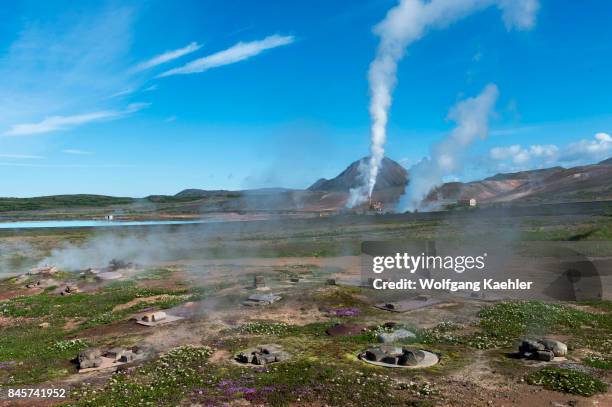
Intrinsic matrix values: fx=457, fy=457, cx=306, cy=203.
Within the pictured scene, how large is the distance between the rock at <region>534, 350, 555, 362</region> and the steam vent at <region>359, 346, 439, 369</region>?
3780mm

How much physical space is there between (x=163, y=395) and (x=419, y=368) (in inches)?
361

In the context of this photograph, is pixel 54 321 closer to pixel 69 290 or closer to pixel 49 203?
pixel 69 290

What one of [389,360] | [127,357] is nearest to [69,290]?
[127,357]

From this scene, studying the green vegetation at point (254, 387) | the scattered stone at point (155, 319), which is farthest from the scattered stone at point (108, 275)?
the green vegetation at point (254, 387)

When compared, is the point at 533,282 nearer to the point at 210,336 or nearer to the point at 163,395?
the point at 210,336

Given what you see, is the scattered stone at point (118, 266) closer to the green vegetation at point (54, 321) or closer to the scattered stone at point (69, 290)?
the green vegetation at point (54, 321)

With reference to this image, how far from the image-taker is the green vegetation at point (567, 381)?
48.1 feet

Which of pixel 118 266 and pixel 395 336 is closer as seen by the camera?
pixel 395 336

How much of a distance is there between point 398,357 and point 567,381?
5727 mm

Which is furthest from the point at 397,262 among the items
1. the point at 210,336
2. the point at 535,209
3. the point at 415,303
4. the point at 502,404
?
the point at 535,209

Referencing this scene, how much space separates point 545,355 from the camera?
17438 millimetres

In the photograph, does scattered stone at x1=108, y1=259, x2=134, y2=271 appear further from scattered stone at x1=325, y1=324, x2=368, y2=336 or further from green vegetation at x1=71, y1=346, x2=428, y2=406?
scattered stone at x1=325, y1=324, x2=368, y2=336

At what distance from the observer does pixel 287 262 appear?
49344 millimetres

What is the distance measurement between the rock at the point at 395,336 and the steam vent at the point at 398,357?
62.9 inches
